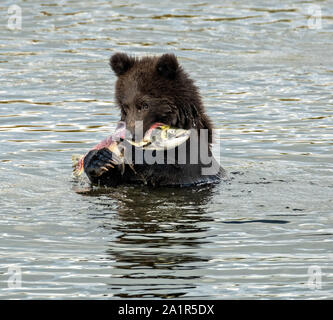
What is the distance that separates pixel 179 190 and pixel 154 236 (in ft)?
6.10

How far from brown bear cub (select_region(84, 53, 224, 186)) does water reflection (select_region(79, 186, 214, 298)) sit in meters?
0.19

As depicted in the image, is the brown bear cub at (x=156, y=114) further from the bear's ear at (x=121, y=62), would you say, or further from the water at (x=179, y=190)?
the water at (x=179, y=190)

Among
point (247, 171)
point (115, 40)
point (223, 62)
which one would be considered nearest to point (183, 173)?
point (247, 171)

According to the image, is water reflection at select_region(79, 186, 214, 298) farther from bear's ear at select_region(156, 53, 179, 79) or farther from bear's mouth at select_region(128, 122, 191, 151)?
bear's ear at select_region(156, 53, 179, 79)

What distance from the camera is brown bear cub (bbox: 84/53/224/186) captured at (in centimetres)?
1002

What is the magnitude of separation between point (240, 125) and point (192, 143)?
3581mm

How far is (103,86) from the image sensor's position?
16.3 meters

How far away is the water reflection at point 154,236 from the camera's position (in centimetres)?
724

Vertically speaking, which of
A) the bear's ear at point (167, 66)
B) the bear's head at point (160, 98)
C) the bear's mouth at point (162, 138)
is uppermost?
the bear's ear at point (167, 66)

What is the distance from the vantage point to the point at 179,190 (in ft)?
33.8
